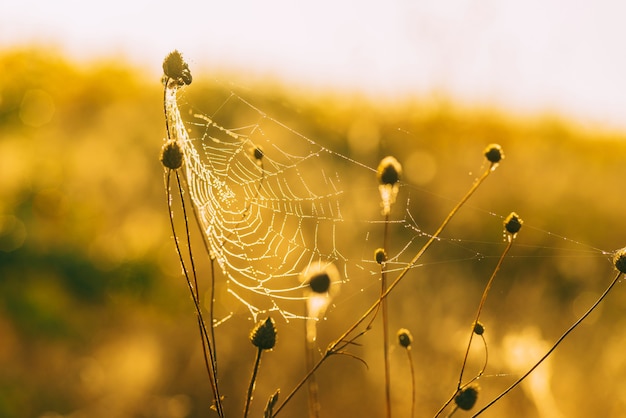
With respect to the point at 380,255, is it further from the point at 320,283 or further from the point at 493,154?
the point at 493,154

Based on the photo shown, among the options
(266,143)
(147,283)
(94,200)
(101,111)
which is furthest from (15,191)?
(101,111)

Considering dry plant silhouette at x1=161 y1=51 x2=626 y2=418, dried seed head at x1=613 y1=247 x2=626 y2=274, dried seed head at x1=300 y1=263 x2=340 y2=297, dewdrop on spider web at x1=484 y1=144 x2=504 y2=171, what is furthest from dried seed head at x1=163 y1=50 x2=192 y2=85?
dried seed head at x1=613 y1=247 x2=626 y2=274

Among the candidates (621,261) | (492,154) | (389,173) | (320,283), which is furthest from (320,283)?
(621,261)

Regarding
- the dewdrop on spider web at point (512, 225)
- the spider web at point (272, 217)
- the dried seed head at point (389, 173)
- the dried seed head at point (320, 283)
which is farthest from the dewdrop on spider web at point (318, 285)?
the spider web at point (272, 217)

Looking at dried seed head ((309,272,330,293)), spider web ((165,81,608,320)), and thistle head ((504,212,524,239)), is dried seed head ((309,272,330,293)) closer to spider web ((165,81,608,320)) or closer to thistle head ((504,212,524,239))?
thistle head ((504,212,524,239))

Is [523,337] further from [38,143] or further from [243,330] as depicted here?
[38,143]

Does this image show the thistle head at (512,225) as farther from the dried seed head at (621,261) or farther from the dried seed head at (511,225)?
the dried seed head at (621,261)
